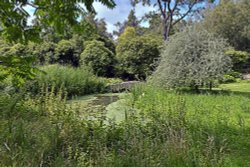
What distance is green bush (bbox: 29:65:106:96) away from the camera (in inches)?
459

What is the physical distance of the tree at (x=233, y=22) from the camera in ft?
92.7

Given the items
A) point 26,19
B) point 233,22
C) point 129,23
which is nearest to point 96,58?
point 233,22

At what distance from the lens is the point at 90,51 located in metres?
18.5

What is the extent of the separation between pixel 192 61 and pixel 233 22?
18.3 m

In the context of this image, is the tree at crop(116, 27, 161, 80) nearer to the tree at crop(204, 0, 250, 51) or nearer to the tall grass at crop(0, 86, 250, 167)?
the tree at crop(204, 0, 250, 51)

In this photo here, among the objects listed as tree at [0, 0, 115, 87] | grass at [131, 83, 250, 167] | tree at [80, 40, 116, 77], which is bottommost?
grass at [131, 83, 250, 167]

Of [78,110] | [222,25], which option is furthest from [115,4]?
[222,25]

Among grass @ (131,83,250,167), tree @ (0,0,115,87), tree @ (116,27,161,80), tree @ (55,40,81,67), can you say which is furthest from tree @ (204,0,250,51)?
tree @ (0,0,115,87)

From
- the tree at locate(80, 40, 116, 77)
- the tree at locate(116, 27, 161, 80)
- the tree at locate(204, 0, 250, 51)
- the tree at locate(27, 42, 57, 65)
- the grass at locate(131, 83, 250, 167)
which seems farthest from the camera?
the tree at locate(204, 0, 250, 51)

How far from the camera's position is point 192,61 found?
1175 cm

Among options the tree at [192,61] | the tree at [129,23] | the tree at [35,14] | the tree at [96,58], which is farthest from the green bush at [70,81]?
the tree at [129,23]

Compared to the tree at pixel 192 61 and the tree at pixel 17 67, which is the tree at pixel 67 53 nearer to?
the tree at pixel 192 61

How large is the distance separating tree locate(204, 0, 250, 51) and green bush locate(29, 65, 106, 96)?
1687 centimetres

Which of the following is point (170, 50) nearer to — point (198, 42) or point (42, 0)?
point (198, 42)
